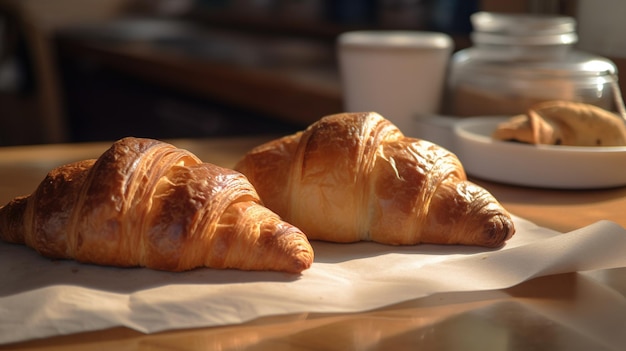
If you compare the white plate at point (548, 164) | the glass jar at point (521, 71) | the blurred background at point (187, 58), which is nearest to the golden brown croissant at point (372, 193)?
the white plate at point (548, 164)

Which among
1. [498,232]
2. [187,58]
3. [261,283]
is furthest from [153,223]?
[187,58]

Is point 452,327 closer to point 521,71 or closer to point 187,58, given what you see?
point 521,71

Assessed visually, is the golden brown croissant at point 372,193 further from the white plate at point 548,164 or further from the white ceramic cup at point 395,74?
the white ceramic cup at point 395,74

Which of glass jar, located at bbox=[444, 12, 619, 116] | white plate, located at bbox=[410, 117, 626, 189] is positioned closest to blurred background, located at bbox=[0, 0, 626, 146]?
glass jar, located at bbox=[444, 12, 619, 116]

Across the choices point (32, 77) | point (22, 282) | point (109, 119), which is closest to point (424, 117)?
point (22, 282)

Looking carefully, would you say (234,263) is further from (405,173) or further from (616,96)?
(616,96)

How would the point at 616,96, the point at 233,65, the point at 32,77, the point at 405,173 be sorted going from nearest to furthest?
1. the point at 405,173
2. the point at 616,96
3. the point at 233,65
4. the point at 32,77
